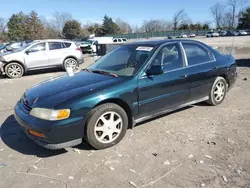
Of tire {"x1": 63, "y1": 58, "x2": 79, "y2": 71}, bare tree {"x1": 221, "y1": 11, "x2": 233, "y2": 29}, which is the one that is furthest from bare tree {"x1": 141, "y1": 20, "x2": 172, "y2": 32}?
tire {"x1": 63, "y1": 58, "x2": 79, "y2": 71}

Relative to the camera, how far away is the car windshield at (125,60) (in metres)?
4.10

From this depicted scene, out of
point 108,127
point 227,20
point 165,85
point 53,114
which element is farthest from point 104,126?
point 227,20

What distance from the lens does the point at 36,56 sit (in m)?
11.0

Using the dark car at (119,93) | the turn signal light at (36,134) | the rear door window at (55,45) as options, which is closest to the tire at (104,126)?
the dark car at (119,93)

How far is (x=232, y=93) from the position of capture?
6.45 metres

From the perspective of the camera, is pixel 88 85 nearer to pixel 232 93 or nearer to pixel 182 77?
pixel 182 77

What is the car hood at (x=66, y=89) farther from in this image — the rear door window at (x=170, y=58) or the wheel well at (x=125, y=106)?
the rear door window at (x=170, y=58)

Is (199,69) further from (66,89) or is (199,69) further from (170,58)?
(66,89)

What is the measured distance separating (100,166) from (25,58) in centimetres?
891

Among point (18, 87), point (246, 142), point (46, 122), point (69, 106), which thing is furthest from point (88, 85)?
point (18, 87)

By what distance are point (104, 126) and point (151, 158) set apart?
0.82m

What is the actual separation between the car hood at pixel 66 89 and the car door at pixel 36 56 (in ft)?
24.1

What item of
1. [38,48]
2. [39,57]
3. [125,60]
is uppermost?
[38,48]

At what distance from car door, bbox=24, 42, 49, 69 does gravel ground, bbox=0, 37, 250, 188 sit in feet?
21.9
